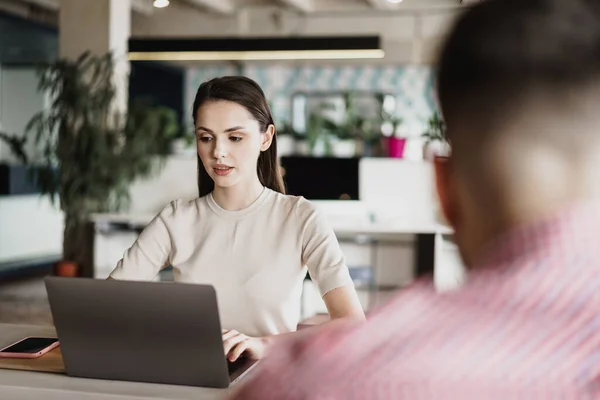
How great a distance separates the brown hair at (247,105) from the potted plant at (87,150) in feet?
13.4

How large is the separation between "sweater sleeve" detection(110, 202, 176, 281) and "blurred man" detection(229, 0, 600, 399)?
5.32 ft

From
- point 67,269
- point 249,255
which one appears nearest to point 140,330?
point 249,255

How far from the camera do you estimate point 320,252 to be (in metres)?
2.03

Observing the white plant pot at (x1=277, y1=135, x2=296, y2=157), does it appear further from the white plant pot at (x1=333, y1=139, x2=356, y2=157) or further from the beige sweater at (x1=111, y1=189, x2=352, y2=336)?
the beige sweater at (x1=111, y1=189, x2=352, y2=336)

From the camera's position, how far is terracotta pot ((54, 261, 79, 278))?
249 inches

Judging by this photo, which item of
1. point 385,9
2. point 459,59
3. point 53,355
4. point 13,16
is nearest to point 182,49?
point 13,16

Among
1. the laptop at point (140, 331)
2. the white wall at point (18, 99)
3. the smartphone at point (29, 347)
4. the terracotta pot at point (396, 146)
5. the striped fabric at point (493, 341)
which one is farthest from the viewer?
the white wall at point (18, 99)

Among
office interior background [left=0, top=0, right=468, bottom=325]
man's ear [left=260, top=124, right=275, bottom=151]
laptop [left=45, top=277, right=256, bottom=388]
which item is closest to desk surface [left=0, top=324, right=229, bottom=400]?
laptop [left=45, top=277, right=256, bottom=388]

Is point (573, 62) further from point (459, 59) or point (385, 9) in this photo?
point (385, 9)

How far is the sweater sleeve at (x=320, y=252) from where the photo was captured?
1.98 metres

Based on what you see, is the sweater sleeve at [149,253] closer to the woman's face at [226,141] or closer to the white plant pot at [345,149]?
the woman's face at [226,141]

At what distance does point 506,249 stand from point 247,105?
169 centimetres

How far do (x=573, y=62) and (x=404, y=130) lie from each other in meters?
10.7

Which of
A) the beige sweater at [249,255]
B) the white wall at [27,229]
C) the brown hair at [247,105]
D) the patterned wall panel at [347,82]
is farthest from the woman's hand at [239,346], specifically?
the patterned wall panel at [347,82]
